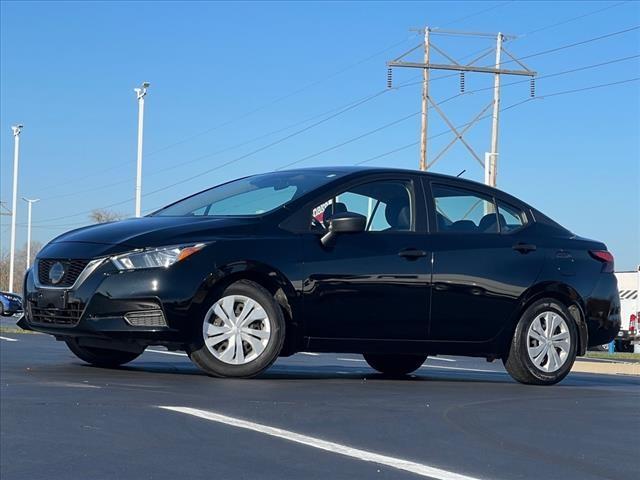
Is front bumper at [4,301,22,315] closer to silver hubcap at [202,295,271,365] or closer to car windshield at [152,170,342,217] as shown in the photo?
car windshield at [152,170,342,217]

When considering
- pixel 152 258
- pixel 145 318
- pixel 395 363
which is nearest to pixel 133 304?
pixel 145 318

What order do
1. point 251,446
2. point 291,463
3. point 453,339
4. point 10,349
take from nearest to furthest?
point 291,463, point 251,446, point 453,339, point 10,349

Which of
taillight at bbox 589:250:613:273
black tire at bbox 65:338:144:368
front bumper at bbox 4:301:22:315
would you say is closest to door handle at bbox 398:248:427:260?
taillight at bbox 589:250:613:273

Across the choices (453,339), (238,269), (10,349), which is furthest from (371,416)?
(10,349)

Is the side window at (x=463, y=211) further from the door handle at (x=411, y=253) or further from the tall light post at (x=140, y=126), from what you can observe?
the tall light post at (x=140, y=126)

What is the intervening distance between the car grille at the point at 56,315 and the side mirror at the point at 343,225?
177 centimetres

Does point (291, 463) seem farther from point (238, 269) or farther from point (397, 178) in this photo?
point (397, 178)

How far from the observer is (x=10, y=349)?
37.4 ft

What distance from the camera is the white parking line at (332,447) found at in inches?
185

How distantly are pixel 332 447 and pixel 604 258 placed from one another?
16.7 feet

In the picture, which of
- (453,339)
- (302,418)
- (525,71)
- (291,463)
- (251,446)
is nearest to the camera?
(291,463)

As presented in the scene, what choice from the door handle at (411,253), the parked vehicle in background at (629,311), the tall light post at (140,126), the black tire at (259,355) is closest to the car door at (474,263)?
the door handle at (411,253)

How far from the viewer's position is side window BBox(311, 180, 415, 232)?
859 cm

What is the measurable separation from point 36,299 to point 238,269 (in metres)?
1.46
